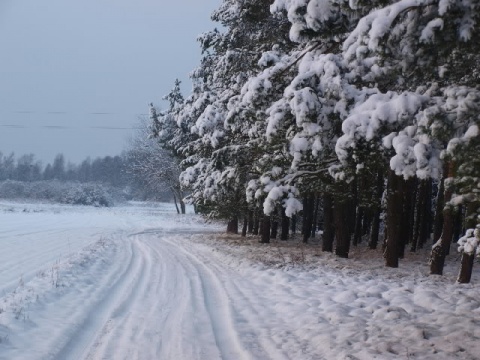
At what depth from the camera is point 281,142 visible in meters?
11.6

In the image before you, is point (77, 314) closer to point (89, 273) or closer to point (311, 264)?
point (89, 273)

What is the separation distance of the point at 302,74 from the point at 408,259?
10.4 meters

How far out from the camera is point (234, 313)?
699 centimetres

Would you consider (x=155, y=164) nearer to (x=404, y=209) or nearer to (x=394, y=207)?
(x=404, y=209)

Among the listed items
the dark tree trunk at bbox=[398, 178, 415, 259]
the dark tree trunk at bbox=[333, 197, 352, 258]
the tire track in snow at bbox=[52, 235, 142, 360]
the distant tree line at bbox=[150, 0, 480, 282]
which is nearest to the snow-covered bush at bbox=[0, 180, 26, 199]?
the distant tree line at bbox=[150, 0, 480, 282]

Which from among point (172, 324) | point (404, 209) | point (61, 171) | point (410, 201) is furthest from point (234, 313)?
point (61, 171)

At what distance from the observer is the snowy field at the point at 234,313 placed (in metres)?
5.07

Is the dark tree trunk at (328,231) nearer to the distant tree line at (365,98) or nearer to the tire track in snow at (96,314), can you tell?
the distant tree line at (365,98)

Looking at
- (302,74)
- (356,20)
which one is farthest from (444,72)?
(302,74)

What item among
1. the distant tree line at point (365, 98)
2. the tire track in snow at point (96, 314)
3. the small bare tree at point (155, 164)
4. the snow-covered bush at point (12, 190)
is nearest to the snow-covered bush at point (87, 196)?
the snow-covered bush at point (12, 190)

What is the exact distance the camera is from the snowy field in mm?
5074

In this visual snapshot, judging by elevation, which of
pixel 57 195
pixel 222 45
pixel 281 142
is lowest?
pixel 57 195

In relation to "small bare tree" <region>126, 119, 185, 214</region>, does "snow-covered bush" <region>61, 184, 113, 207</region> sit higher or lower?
lower

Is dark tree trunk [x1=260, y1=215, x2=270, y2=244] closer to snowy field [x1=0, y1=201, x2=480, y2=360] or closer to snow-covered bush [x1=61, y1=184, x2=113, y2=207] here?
snowy field [x1=0, y1=201, x2=480, y2=360]
